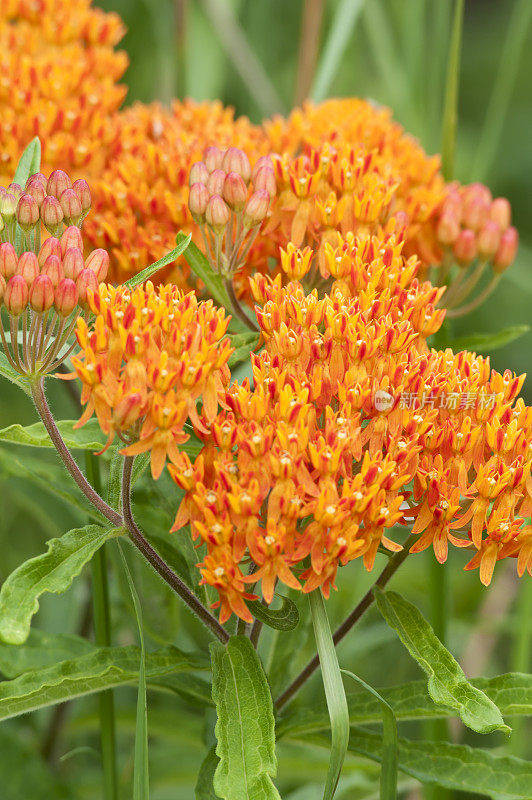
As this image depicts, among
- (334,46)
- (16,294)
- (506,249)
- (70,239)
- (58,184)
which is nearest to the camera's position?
(16,294)

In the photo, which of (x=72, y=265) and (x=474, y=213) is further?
(x=474, y=213)

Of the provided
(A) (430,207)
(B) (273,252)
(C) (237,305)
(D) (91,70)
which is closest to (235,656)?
(C) (237,305)

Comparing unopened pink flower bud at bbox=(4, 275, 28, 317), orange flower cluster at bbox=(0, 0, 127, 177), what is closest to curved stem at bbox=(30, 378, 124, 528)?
unopened pink flower bud at bbox=(4, 275, 28, 317)

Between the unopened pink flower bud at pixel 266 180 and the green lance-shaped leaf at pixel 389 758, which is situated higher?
the unopened pink flower bud at pixel 266 180

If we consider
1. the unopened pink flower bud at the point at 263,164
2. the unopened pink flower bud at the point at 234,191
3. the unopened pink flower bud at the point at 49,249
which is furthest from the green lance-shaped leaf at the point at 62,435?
the unopened pink flower bud at the point at 263,164

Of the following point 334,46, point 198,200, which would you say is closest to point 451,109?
point 334,46

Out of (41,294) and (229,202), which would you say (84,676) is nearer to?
(41,294)

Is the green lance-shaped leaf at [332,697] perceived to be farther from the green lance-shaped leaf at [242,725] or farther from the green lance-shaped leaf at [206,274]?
the green lance-shaped leaf at [206,274]
